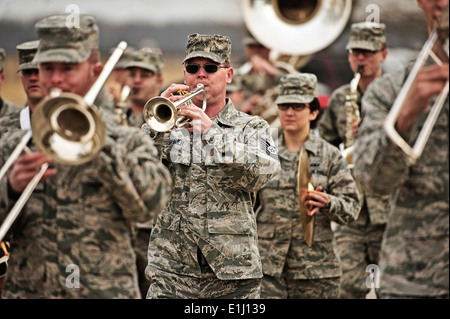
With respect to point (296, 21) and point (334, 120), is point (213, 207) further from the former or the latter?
point (296, 21)

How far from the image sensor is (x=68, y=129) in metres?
4.75

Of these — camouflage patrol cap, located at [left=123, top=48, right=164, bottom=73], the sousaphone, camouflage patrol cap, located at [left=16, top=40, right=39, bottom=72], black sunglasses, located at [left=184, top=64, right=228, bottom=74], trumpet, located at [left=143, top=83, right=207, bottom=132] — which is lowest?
trumpet, located at [left=143, top=83, right=207, bottom=132]

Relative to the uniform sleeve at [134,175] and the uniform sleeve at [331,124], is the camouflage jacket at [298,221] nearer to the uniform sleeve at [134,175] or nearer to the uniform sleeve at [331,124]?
A: the uniform sleeve at [331,124]

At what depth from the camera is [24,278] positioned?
5105mm

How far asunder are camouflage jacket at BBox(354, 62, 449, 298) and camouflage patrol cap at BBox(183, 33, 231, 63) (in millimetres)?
1594

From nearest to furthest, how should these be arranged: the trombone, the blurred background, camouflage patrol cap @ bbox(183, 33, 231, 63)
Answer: the trombone, camouflage patrol cap @ bbox(183, 33, 231, 63), the blurred background

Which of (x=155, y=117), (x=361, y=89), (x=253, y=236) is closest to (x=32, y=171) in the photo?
(x=155, y=117)

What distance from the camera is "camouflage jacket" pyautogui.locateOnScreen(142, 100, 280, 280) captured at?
6.03 meters

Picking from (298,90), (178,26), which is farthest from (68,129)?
(178,26)

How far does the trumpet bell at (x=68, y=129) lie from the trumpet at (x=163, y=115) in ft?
4.21

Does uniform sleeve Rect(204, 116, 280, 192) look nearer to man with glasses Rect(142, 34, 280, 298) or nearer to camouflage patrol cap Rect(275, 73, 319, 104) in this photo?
man with glasses Rect(142, 34, 280, 298)

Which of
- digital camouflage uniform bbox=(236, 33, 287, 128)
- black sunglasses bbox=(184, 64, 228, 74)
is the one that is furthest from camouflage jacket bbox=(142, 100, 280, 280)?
digital camouflage uniform bbox=(236, 33, 287, 128)

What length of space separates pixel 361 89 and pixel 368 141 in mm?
4811
